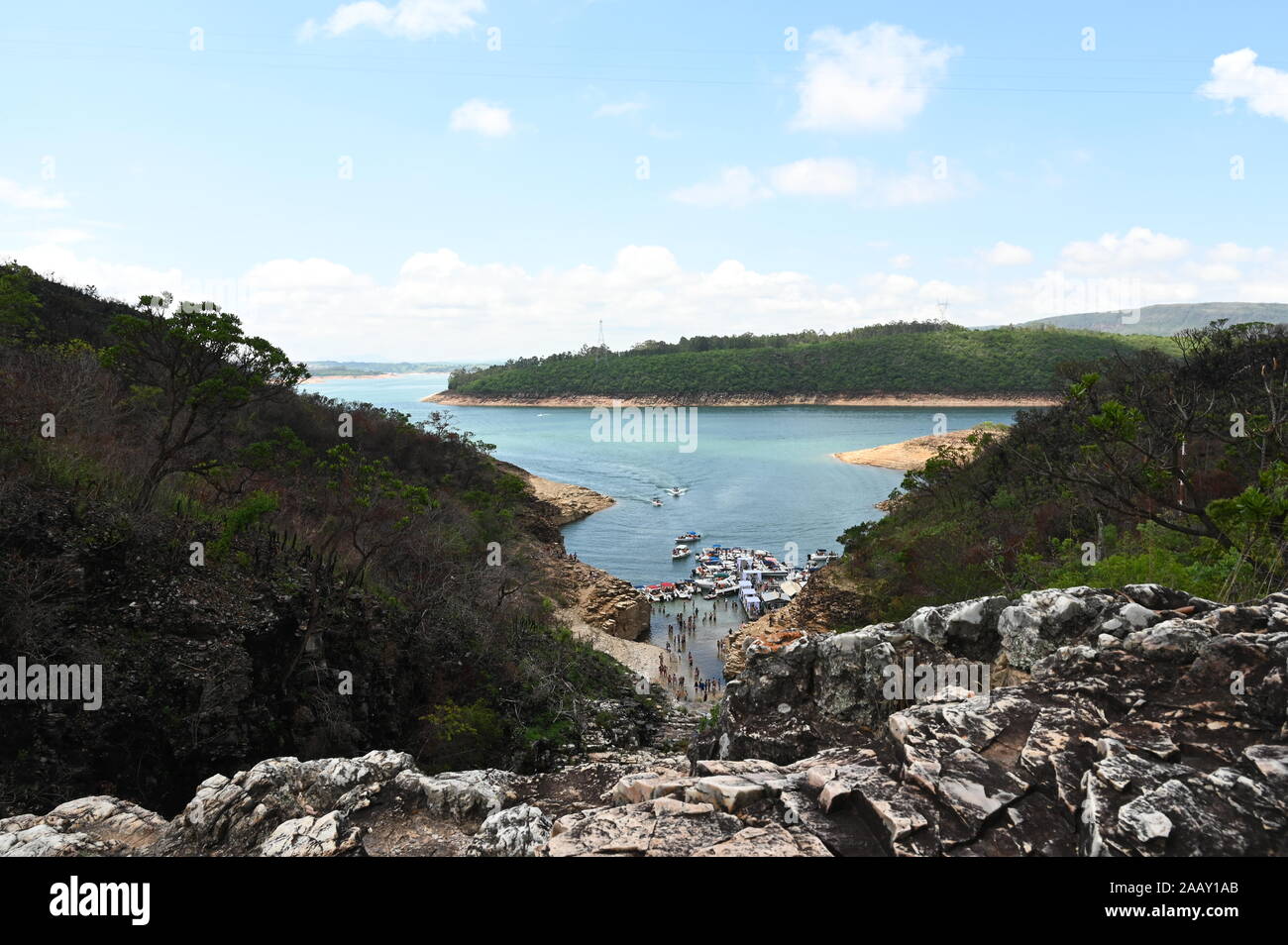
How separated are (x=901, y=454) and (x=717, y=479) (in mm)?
21596

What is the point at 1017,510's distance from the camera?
24.4 meters

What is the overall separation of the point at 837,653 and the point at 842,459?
69.6m

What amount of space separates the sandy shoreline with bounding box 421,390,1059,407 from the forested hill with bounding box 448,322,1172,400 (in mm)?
1002

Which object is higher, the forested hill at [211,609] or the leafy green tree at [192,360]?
the leafy green tree at [192,360]

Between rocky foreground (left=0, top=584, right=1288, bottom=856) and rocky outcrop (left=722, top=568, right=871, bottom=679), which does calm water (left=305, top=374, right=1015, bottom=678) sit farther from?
rocky foreground (left=0, top=584, right=1288, bottom=856)

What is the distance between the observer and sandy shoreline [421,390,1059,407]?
120625 millimetres

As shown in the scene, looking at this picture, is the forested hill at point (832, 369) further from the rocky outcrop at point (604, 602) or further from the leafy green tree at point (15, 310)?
the leafy green tree at point (15, 310)

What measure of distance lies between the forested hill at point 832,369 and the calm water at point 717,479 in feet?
39.5

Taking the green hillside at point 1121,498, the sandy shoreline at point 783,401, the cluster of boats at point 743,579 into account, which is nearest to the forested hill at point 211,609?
the green hillside at point 1121,498

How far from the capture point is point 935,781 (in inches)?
160

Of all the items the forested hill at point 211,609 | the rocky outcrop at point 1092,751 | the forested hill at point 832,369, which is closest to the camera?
the rocky outcrop at point 1092,751

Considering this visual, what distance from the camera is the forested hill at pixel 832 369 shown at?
419ft

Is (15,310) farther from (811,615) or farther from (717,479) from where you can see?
(717,479)

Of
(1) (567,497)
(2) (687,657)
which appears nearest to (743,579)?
(2) (687,657)
